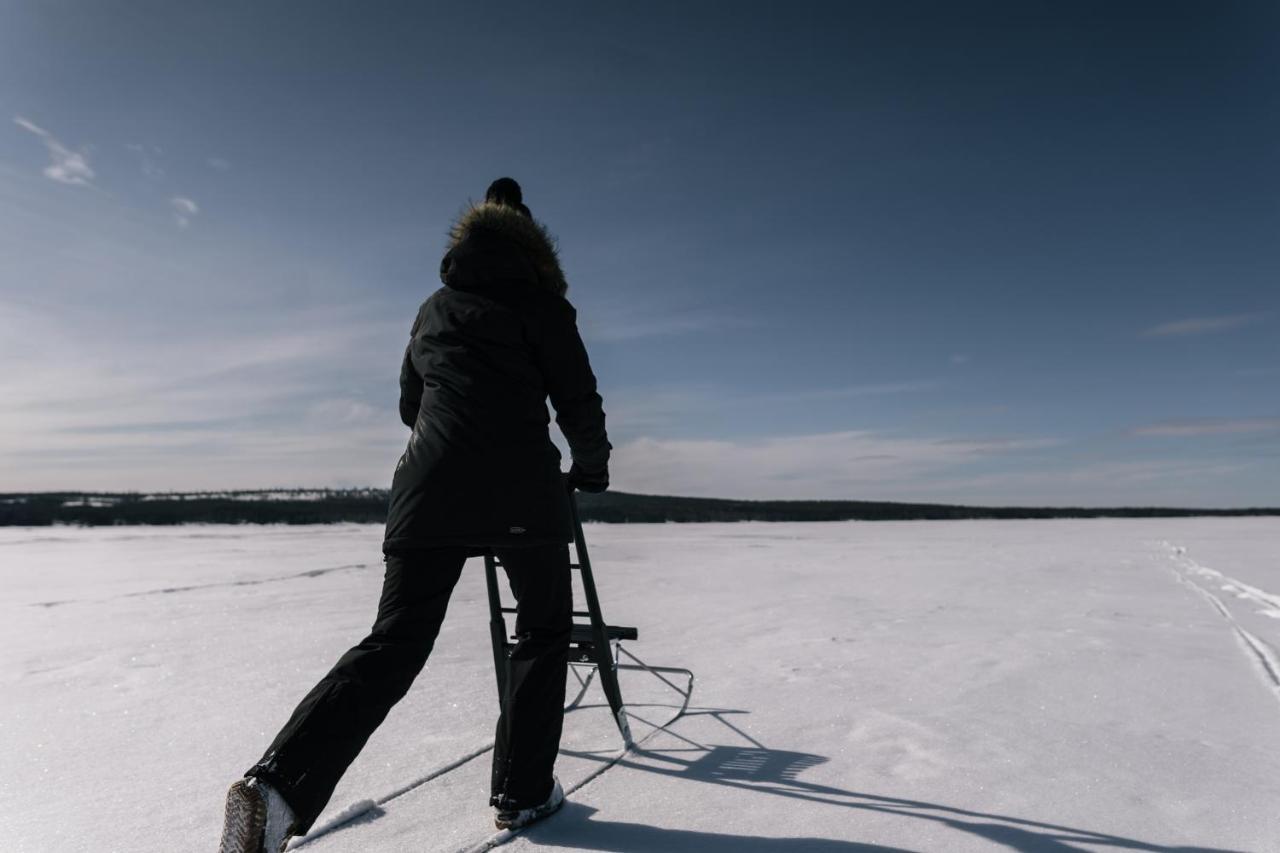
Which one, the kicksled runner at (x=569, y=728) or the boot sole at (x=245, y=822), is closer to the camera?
the boot sole at (x=245, y=822)

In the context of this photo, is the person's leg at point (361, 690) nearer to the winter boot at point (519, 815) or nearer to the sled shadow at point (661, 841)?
the winter boot at point (519, 815)

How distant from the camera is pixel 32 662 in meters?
4.24

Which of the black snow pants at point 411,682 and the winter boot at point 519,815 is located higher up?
the black snow pants at point 411,682

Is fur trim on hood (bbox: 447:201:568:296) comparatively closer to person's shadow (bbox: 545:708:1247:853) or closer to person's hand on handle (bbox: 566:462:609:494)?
person's hand on handle (bbox: 566:462:609:494)

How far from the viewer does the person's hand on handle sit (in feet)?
7.75

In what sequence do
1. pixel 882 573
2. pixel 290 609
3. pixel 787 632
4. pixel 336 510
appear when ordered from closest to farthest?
pixel 787 632
pixel 290 609
pixel 882 573
pixel 336 510

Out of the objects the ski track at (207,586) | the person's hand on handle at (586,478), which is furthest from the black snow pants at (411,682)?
the ski track at (207,586)

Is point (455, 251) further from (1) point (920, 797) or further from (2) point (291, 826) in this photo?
(1) point (920, 797)

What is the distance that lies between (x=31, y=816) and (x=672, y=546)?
40.6 ft

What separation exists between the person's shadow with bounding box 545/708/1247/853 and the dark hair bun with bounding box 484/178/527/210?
174 centimetres

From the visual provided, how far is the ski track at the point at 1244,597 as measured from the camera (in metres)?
3.96

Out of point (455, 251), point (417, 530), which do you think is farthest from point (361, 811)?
point (455, 251)

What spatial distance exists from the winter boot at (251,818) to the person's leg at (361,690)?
24mm

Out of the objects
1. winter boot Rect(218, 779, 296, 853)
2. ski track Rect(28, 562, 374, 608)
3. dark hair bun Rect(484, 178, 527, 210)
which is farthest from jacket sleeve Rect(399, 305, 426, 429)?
ski track Rect(28, 562, 374, 608)
